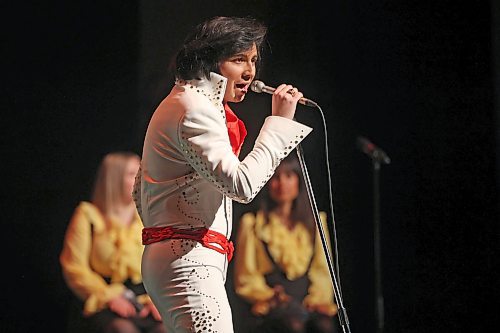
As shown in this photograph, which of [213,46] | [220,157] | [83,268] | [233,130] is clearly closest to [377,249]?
[83,268]

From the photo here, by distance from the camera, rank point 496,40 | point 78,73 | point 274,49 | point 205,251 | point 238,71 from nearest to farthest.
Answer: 1. point 205,251
2. point 238,71
3. point 78,73
4. point 274,49
5. point 496,40

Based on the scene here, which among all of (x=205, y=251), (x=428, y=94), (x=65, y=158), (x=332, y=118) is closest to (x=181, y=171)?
(x=205, y=251)

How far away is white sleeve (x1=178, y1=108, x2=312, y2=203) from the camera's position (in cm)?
167

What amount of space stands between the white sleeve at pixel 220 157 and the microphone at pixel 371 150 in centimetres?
201

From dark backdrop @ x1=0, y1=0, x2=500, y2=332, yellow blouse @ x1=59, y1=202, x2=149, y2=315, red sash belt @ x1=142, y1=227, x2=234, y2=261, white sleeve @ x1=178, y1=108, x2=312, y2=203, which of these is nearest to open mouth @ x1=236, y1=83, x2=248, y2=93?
white sleeve @ x1=178, y1=108, x2=312, y2=203

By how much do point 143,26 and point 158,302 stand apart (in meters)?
1.81

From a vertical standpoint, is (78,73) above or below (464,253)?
above

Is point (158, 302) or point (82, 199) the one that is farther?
point (82, 199)

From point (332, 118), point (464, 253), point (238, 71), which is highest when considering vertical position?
point (238, 71)

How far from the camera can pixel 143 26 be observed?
333 centimetres

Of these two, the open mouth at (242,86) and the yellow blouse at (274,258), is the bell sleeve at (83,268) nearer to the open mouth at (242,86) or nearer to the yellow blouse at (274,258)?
the yellow blouse at (274,258)

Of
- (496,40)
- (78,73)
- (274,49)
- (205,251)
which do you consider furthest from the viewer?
(496,40)

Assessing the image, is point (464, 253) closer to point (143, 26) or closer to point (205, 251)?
point (143, 26)

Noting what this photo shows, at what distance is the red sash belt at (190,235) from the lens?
5.61ft
